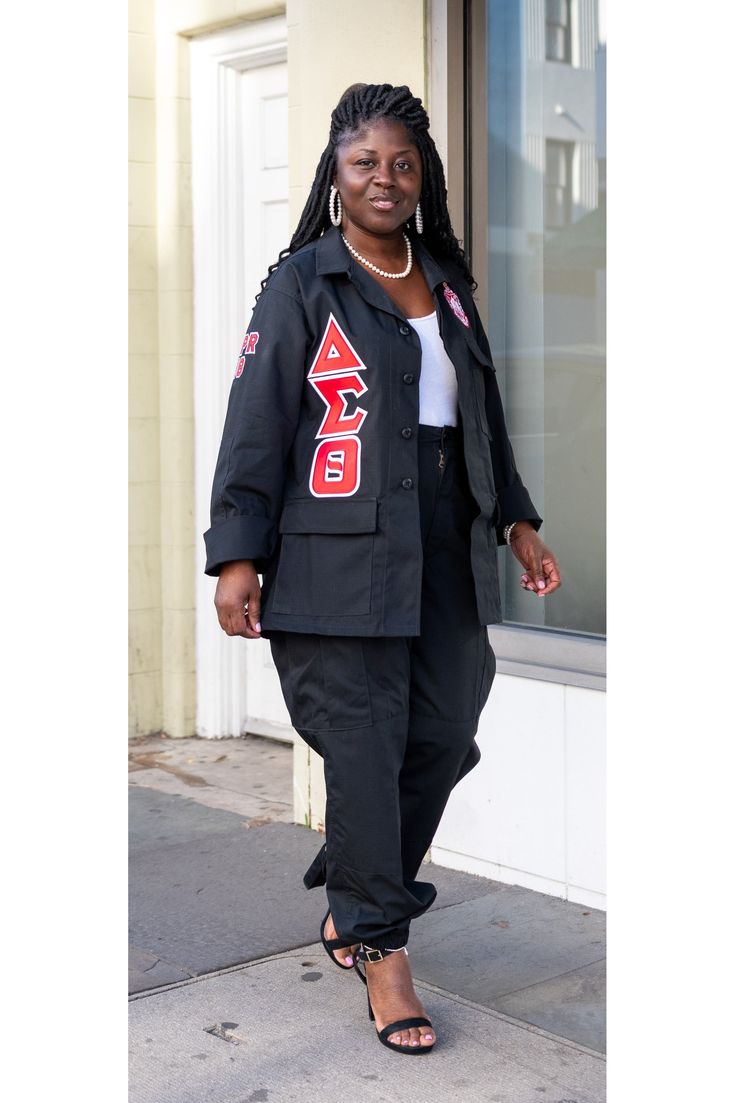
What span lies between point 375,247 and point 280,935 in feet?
5.87

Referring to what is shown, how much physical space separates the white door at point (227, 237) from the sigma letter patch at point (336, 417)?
279 centimetres

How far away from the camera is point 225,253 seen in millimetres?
5828

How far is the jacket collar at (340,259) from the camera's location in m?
3.08

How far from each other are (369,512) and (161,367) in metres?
3.17

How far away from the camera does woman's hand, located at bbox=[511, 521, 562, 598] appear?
3.33 meters

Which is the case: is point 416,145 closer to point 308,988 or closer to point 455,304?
point 455,304

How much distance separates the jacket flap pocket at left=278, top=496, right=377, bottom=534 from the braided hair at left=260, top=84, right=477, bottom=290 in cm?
50

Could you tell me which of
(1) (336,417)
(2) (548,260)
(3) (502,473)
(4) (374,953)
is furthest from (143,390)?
(4) (374,953)

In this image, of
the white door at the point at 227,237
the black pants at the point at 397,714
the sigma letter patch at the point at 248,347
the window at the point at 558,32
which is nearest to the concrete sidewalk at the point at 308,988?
the black pants at the point at 397,714

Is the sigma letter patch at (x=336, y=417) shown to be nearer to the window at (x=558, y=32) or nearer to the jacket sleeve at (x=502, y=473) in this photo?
the jacket sleeve at (x=502, y=473)

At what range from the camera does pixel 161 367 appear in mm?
5961

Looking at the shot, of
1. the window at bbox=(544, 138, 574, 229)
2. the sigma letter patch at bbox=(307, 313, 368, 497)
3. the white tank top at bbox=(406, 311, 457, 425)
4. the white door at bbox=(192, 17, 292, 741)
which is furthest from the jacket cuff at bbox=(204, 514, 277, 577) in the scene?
the white door at bbox=(192, 17, 292, 741)
